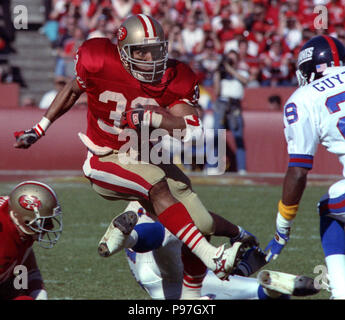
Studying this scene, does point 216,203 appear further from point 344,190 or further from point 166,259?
point 344,190

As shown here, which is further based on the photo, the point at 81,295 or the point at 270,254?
the point at 81,295

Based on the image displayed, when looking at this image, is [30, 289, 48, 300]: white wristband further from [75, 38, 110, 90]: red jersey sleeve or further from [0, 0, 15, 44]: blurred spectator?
[0, 0, 15, 44]: blurred spectator

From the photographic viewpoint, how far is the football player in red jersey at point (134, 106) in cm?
462

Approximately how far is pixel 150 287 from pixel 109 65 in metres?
1.40

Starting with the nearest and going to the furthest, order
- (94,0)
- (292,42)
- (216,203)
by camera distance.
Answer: (216,203) < (292,42) < (94,0)

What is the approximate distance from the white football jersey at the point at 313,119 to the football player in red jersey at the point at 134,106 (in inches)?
30.3

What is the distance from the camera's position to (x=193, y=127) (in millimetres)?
A: 4562

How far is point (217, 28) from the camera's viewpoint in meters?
13.8

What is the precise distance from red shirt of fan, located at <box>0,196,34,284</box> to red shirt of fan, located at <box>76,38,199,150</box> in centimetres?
102

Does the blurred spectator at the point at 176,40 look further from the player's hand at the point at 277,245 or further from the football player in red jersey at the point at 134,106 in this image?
the player's hand at the point at 277,245

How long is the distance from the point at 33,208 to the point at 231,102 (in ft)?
25.2

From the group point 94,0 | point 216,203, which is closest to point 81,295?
point 216,203

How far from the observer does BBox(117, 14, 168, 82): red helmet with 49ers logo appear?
15.6 feet
